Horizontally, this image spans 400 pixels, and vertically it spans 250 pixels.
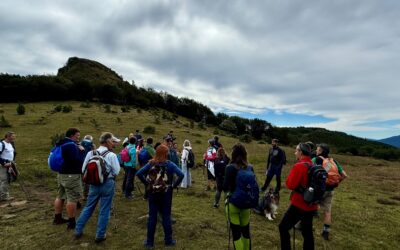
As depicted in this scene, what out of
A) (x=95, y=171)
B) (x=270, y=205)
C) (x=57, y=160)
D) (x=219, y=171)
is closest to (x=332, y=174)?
(x=270, y=205)

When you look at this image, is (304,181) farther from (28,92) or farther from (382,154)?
(28,92)

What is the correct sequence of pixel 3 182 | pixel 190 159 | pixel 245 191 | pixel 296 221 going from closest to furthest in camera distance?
pixel 245 191 → pixel 296 221 → pixel 3 182 → pixel 190 159

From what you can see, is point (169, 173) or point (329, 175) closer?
point (169, 173)

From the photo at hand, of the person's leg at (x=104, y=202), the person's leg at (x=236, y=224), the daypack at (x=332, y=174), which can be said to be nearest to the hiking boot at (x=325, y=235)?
the daypack at (x=332, y=174)

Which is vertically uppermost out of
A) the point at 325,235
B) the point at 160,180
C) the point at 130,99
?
the point at 130,99

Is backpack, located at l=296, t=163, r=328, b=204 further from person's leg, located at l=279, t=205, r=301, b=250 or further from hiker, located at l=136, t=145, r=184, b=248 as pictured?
hiker, located at l=136, t=145, r=184, b=248

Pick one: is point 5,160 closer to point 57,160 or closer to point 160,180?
point 57,160

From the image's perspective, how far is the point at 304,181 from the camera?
567 centimetres

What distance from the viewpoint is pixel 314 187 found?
5.53 metres

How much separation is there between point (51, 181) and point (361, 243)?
14.4 metres

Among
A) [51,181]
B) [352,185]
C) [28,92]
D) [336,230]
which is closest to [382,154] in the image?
[352,185]

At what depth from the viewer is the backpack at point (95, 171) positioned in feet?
21.1

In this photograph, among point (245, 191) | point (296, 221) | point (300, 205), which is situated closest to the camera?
point (245, 191)

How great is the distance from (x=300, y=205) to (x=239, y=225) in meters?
1.28
